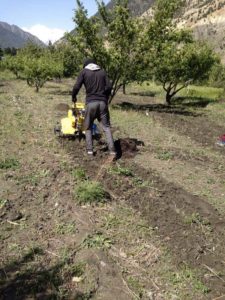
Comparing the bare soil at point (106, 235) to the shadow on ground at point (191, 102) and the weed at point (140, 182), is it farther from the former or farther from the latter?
the shadow on ground at point (191, 102)

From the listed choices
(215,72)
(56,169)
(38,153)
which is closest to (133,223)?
(56,169)

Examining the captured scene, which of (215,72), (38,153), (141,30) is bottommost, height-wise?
(215,72)

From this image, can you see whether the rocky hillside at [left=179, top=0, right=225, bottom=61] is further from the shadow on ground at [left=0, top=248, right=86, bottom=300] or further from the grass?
the shadow on ground at [left=0, top=248, right=86, bottom=300]

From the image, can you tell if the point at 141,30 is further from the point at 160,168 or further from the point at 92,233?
the point at 92,233

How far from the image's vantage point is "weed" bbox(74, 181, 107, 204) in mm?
7691

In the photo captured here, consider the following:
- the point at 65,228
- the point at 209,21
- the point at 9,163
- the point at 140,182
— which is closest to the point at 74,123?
the point at 9,163

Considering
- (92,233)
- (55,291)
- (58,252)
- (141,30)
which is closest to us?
(55,291)

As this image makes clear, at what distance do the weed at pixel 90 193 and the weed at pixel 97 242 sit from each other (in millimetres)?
1215

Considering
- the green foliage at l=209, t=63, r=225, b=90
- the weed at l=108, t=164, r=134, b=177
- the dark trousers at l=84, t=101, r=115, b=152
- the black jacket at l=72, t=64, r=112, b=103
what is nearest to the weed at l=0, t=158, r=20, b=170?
the dark trousers at l=84, t=101, r=115, b=152

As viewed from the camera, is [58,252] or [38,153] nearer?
[58,252]

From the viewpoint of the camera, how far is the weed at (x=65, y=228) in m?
6.68

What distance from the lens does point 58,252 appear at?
20.1 ft

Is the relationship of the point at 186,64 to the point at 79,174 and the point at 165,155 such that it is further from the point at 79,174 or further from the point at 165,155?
the point at 79,174

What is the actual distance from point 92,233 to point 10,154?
4.97 metres
